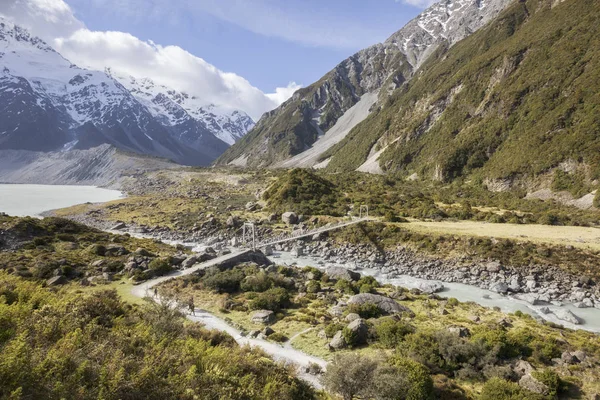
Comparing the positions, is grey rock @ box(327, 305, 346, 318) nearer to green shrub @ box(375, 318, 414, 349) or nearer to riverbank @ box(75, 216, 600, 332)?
green shrub @ box(375, 318, 414, 349)

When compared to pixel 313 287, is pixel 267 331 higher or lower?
higher

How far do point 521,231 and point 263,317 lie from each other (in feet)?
108

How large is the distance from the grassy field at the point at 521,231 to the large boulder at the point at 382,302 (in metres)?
19.0

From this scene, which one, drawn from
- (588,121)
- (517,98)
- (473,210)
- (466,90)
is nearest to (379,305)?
(473,210)

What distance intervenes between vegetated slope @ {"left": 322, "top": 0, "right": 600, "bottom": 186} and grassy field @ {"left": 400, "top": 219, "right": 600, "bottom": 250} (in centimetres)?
2585

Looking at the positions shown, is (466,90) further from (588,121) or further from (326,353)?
(326,353)

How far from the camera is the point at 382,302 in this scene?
2142 cm

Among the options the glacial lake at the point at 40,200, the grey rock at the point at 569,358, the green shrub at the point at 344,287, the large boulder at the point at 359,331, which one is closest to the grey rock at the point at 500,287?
the green shrub at the point at 344,287

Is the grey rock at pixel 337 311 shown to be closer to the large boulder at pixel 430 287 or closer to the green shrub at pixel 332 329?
the green shrub at pixel 332 329

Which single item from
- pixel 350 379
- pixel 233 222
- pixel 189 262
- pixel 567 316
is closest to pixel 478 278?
pixel 567 316

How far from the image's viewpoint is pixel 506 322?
19.4 m

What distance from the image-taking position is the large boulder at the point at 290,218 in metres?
49.4

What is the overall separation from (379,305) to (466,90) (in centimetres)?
9991

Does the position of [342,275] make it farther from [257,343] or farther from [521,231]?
[521,231]
